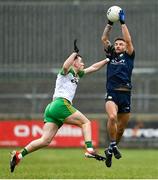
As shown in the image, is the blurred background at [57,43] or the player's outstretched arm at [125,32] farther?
the blurred background at [57,43]

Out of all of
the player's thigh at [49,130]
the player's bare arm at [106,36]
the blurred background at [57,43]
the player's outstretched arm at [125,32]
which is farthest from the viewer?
the blurred background at [57,43]

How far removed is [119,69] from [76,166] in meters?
4.25

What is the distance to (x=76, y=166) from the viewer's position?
1888cm

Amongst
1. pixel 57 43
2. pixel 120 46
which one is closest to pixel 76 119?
pixel 120 46

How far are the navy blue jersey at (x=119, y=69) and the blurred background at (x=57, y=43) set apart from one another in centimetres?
1216

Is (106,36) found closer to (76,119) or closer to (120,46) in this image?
(120,46)

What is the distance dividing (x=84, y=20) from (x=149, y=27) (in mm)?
2447

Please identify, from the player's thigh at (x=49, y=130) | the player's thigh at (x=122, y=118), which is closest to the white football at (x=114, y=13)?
the player's thigh at (x=122, y=118)

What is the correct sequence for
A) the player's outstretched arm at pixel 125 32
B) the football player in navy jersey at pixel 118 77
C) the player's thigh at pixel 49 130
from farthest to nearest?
the football player in navy jersey at pixel 118 77, the player's outstretched arm at pixel 125 32, the player's thigh at pixel 49 130

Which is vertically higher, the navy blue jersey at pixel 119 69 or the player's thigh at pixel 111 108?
the navy blue jersey at pixel 119 69

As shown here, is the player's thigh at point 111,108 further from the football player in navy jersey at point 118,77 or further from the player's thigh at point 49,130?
the player's thigh at point 49,130

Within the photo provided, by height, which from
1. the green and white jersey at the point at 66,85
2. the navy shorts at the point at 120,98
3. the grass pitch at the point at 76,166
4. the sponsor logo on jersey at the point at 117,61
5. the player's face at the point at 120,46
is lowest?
the grass pitch at the point at 76,166

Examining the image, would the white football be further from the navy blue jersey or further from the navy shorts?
A: the navy shorts

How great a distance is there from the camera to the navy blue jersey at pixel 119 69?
50.6ft
